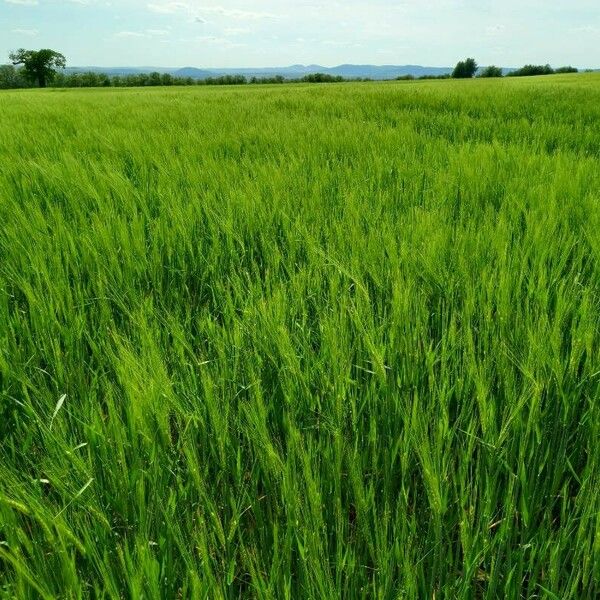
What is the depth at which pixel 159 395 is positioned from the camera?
62 centimetres

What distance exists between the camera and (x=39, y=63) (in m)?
57.3

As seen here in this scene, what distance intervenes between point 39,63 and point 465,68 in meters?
51.7

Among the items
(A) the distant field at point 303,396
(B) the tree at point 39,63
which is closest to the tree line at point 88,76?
(B) the tree at point 39,63

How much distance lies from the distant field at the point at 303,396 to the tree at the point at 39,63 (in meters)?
70.3

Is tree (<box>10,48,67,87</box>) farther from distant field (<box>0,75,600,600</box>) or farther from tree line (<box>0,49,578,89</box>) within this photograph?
distant field (<box>0,75,600,600</box>)

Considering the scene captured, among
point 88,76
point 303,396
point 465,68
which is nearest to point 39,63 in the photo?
point 88,76

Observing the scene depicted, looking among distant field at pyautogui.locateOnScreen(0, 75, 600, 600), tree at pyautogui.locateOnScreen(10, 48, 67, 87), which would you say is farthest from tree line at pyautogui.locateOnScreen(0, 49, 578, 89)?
distant field at pyautogui.locateOnScreen(0, 75, 600, 600)

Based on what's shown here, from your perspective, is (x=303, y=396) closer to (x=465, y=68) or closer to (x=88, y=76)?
(x=88, y=76)

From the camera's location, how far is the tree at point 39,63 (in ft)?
186

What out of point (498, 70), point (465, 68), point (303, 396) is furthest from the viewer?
point (465, 68)

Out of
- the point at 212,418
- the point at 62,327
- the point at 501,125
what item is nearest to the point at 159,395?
the point at 212,418

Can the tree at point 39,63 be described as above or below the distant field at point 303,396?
above

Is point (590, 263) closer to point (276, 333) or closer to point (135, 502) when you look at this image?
point (276, 333)

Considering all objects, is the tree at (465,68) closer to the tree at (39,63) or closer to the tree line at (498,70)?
the tree line at (498,70)
